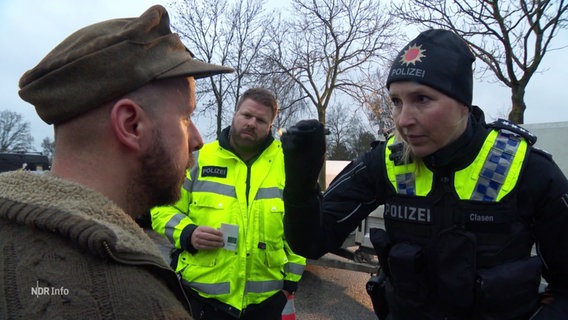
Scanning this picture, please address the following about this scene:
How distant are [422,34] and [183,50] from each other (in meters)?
1.19

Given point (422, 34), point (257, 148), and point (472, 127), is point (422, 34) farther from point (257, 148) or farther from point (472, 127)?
point (257, 148)

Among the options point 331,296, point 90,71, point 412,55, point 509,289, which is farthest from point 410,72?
point 331,296

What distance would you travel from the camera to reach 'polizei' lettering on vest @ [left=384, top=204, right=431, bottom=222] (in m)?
1.91

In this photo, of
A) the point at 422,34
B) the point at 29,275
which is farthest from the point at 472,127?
the point at 29,275

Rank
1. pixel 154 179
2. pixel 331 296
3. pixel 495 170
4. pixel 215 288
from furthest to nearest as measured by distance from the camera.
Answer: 1. pixel 331 296
2. pixel 215 288
3. pixel 495 170
4. pixel 154 179

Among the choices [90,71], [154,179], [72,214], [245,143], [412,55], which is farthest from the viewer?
[245,143]

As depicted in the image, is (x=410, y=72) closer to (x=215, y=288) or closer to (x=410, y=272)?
(x=410, y=272)

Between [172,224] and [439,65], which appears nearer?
[439,65]

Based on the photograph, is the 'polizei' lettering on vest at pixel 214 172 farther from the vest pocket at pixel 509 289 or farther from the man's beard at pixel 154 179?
the vest pocket at pixel 509 289

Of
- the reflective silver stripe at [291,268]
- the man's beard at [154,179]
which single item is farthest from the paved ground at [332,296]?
the man's beard at [154,179]

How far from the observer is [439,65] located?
1874 millimetres

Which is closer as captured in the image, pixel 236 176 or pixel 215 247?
pixel 215 247

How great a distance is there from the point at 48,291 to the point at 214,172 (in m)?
2.08

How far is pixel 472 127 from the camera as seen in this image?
201 cm
